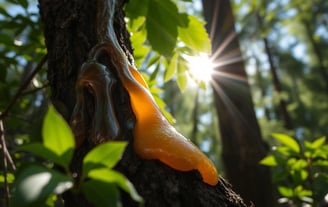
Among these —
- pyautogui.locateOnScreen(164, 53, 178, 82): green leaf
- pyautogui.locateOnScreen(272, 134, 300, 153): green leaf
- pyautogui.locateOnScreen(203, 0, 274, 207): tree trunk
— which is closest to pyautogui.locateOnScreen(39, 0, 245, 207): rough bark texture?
pyautogui.locateOnScreen(164, 53, 178, 82): green leaf

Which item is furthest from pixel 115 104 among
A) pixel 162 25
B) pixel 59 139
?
pixel 162 25

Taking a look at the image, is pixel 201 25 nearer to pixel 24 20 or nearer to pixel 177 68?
pixel 177 68

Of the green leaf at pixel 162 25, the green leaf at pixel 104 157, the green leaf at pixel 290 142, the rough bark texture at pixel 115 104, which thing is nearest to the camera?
the green leaf at pixel 104 157

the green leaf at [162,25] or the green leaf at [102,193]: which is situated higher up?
the green leaf at [162,25]

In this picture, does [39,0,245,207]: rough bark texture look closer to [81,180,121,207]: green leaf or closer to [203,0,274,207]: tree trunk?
[81,180,121,207]: green leaf

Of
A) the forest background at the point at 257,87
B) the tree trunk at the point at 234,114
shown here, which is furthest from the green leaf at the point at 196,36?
the tree trunk at the point at 234,114

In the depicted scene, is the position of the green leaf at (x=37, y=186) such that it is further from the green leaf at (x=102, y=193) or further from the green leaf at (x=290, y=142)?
the green leaf at (x=290, y=142)

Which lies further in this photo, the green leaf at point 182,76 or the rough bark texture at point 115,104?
the green leaf at point 182,76
